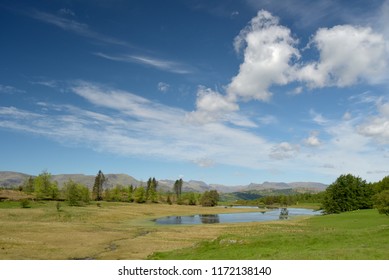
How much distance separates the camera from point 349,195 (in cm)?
12294

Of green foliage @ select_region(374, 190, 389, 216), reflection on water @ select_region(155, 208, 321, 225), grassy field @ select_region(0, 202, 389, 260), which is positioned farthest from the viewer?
reflection on water @ select_region(155, 208, 321, 225)

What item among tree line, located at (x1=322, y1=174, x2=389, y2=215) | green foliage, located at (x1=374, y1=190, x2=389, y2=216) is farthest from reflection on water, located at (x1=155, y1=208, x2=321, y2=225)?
green foliage, located at (x1=374, y1=190, x2=389, y2=216)

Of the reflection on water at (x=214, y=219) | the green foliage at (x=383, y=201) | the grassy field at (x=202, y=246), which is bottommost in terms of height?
the reflection on water at (x=214, y=219)

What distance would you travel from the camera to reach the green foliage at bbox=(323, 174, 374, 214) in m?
122

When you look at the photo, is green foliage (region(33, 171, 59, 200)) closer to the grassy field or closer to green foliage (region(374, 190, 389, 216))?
the grassy field

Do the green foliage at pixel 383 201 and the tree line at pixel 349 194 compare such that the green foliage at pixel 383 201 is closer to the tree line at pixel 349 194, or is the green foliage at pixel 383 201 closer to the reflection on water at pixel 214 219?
the reflection on water at pixel 214 219

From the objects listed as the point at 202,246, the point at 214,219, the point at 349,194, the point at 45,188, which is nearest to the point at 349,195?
the point at 349,194

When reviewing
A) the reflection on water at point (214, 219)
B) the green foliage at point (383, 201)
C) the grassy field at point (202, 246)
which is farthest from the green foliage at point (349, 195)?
the grassy field at point (202, 246)

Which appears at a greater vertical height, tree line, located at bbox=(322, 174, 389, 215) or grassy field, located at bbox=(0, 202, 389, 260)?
tree line, located at bbox=(322, 174, 389, 215)

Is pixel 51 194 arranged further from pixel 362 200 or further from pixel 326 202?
pixel 362 200

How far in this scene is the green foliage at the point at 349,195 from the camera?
12238 cm

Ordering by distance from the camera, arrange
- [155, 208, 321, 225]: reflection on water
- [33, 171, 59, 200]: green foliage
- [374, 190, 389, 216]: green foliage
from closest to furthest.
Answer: [374, 190, 389, 216]: green foliage, [155, 208, 321, 225]: reflection on water, [33, 171, 59, 200]: green foliage
